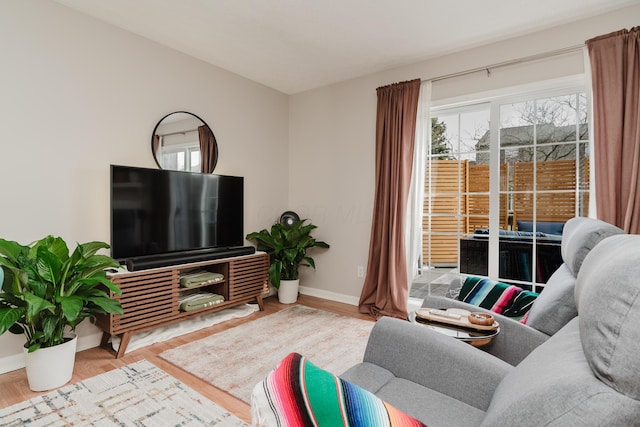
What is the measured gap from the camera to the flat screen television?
9.07ft

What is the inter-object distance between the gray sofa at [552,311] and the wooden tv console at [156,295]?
2.41 metres

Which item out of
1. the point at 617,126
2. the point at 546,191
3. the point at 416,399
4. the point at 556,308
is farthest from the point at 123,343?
the point at 617,126

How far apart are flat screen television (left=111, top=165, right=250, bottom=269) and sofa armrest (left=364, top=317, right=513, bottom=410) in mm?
2137

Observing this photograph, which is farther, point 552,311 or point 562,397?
point 552,311

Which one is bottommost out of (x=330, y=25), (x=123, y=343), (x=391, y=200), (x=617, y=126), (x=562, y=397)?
(x=123, y=343)

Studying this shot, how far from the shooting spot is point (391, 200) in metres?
3.60

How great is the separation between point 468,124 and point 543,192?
97 cm

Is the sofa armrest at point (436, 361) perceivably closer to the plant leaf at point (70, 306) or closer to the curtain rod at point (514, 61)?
the plant leaf at point (70, 306)

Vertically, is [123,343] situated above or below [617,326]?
below

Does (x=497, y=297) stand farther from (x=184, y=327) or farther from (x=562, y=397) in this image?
(x=184, y=327)

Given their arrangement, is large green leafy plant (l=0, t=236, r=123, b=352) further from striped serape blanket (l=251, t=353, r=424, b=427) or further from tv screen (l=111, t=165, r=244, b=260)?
striped serape blanket (l=251, t=353, r=424, b=427)

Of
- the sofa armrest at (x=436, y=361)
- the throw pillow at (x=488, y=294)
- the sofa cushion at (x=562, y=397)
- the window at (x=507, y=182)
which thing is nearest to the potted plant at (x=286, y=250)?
the window at (x=507, y=182)

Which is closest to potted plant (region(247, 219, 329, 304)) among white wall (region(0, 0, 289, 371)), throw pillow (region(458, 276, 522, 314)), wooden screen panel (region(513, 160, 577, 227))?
white wall (region(0, 0, 289, 371))

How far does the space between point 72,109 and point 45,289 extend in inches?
56.4
